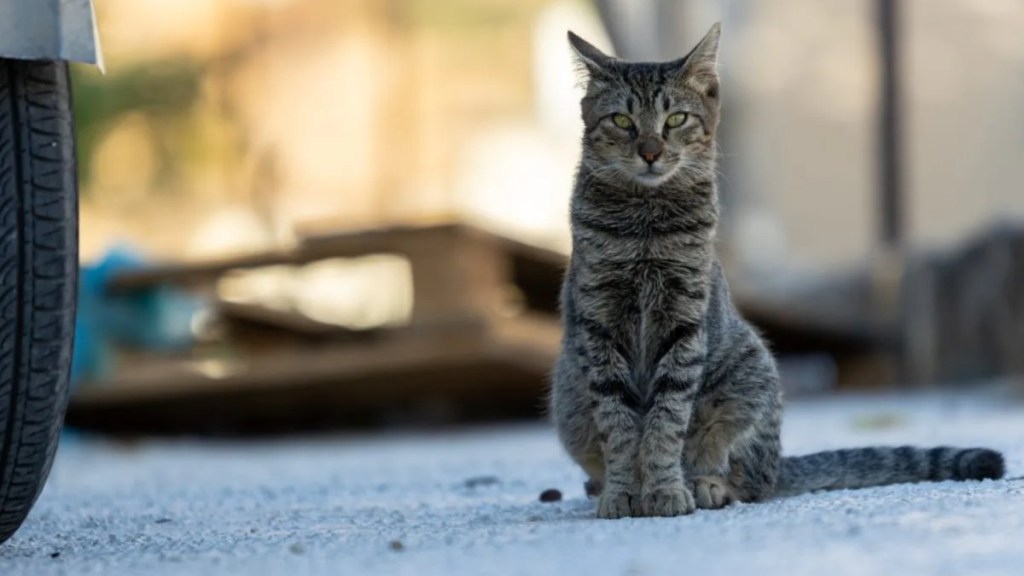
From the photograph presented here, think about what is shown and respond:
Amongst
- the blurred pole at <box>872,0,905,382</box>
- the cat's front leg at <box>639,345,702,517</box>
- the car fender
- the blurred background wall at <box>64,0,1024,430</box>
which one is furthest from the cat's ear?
the blurred pole at <box>872,0,905,382</box>

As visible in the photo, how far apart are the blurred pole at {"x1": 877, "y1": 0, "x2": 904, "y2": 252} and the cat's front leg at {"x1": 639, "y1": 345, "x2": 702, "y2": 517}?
5.08 metres

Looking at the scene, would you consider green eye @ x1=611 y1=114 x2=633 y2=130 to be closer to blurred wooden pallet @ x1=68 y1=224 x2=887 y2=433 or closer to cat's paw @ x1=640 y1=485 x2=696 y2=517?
cat's paw @ x1=640 y1=485 x2=696 y2=517

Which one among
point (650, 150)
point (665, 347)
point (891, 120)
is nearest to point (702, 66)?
point (650, 150)

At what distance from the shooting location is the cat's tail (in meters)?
2.76

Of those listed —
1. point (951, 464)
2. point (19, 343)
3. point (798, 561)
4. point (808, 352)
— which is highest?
point (19, 343)

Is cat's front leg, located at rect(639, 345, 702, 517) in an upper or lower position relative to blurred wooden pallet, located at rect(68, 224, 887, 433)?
upper

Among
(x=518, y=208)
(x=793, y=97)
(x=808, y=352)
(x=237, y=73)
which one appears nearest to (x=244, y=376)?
(x=808, y=352)

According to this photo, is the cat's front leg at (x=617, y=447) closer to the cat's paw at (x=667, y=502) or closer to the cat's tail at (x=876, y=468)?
the cat's paw at (x=667, y=502)

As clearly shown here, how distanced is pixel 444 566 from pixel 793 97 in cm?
675

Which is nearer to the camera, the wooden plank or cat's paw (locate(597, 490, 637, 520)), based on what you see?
cat's paw (locate(597, 490, 637, 520))

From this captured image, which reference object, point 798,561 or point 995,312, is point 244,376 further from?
point 798,561

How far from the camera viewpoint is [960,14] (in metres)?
7.43

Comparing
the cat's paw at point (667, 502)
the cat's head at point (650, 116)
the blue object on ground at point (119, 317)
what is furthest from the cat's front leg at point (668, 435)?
the blue object on ground at point (119, 317)

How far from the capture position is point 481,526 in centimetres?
246
